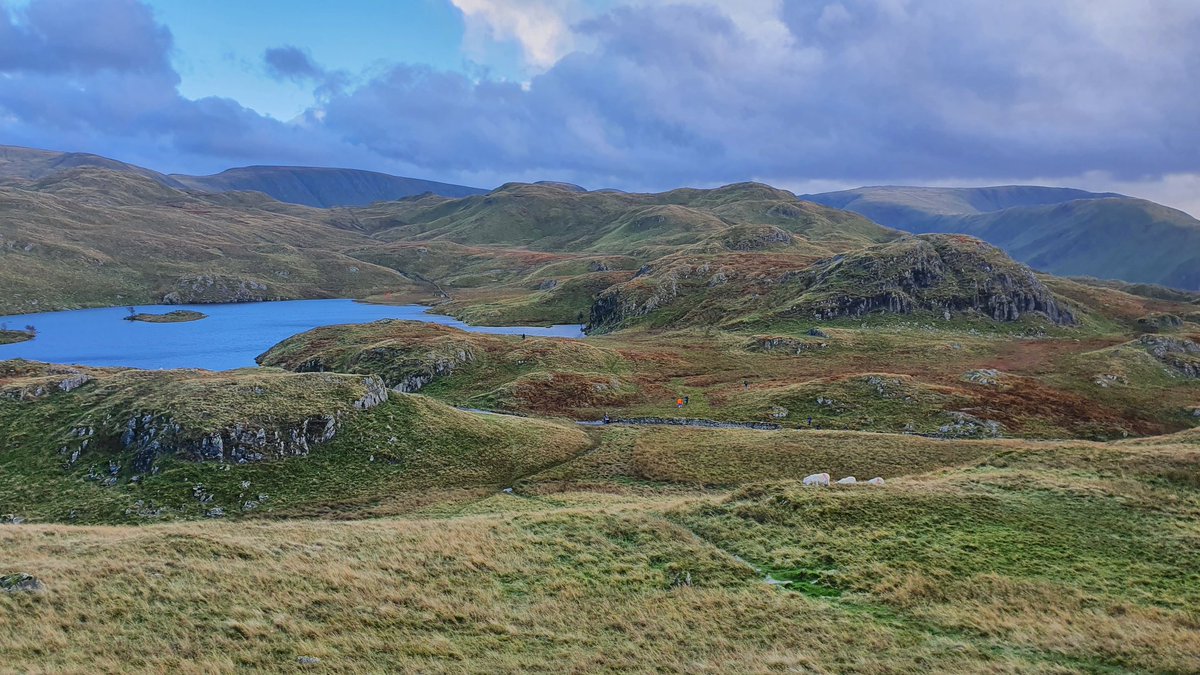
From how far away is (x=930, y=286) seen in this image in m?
146

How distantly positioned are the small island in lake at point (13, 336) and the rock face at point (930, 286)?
18201cm

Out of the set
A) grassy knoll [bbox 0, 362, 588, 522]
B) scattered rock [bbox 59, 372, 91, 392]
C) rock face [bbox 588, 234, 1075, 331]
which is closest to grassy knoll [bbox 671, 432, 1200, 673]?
grassy knoll [bbox 0, 362, 588, 522]

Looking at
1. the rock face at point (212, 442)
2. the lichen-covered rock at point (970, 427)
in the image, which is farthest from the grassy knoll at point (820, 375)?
the rock face at point (212, 442)

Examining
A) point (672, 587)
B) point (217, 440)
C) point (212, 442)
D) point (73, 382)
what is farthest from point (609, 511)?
point (73, 382)

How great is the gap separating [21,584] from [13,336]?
17553 centimetres

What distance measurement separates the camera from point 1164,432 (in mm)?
72250

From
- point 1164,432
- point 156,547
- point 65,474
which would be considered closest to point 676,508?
point 156,547

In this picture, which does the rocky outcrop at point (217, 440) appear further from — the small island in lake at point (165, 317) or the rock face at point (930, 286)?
the small island in lake at point (165, 317)

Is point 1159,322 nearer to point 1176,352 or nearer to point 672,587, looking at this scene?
point 1176,352

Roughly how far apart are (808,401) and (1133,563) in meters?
53.2

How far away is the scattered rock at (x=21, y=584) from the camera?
771 inches

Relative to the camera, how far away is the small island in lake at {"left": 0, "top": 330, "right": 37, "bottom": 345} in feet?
468

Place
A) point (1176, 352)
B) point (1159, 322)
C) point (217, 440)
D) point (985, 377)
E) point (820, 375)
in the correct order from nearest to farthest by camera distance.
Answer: point (217, 440) → point (985, 377) → point (820, 375) → point (1176, 352) → point (1159, 322)

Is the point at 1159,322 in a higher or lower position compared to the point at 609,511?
higher
